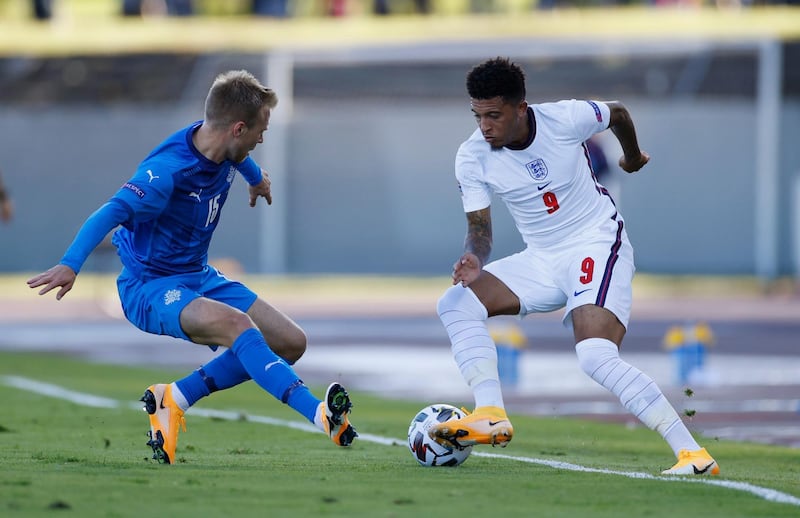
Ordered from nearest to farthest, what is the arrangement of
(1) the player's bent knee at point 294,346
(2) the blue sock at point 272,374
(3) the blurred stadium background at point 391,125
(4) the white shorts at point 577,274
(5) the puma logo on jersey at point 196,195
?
(2) the blue sock at point 272,374, (5) the puma logo on jersey at point 196,195, (4) the white shorts at point 577,274, (1) the player's bent knee at point 294,346, (3) the blurred stadium background at point 391,125

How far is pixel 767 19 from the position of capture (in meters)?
32.5

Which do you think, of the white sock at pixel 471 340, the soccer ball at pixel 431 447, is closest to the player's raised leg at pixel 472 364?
the white sock at pixel 471 340

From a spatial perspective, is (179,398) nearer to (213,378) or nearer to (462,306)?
(213,378)

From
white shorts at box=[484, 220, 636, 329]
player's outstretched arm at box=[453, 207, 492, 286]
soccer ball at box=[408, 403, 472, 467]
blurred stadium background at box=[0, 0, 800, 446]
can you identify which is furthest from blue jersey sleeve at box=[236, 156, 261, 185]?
blurred stadium background at box=[0, 0, 800, 446]

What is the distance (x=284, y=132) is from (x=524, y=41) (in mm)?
5751

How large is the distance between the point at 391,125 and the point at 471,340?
2648 cm

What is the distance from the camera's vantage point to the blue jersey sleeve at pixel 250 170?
820 cm

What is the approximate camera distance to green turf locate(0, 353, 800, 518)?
19.8 ft

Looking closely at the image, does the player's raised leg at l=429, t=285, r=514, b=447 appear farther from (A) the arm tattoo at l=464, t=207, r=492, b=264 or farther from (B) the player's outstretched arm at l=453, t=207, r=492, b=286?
(A) the arm tattoo at l=464, t=207, r=492, b=264

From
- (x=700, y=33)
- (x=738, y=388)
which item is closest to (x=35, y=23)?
(x=700, y=33)

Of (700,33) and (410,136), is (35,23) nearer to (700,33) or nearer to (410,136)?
(410,136)

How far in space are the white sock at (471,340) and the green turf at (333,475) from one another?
1.49 feet

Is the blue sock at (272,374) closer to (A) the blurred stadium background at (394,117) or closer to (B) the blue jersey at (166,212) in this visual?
(B) the blue jersey at (166,212)

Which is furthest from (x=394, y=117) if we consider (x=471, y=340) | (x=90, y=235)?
(x=90, y=235)
